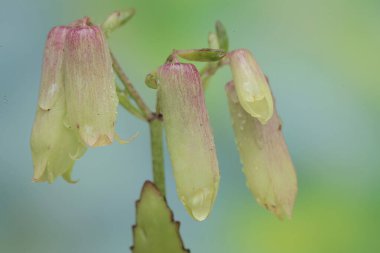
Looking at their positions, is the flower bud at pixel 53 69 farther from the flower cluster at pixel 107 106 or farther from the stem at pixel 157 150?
the stem at pixel 157 150

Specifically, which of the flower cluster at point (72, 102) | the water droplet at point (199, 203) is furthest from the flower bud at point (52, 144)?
the water droplet at point (199, 203)

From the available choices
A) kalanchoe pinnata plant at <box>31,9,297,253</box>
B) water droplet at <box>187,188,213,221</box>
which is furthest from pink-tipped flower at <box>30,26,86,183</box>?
water droplet at <box>187,188,213,221</box>

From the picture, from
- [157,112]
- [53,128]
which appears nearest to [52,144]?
[53,128]

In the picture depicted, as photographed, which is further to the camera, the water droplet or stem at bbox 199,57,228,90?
stem at bbox 199,57,228,90

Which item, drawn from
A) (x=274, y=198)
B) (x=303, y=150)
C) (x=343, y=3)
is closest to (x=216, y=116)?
(x=303, y=150)

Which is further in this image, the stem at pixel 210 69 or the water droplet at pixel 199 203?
the stem at pixel 210 69

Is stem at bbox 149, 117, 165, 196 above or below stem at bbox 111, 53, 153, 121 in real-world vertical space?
below

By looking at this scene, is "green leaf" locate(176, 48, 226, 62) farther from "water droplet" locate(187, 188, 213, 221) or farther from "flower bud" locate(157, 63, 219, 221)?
"water droplet" locate(187, 188, 213, 221)
